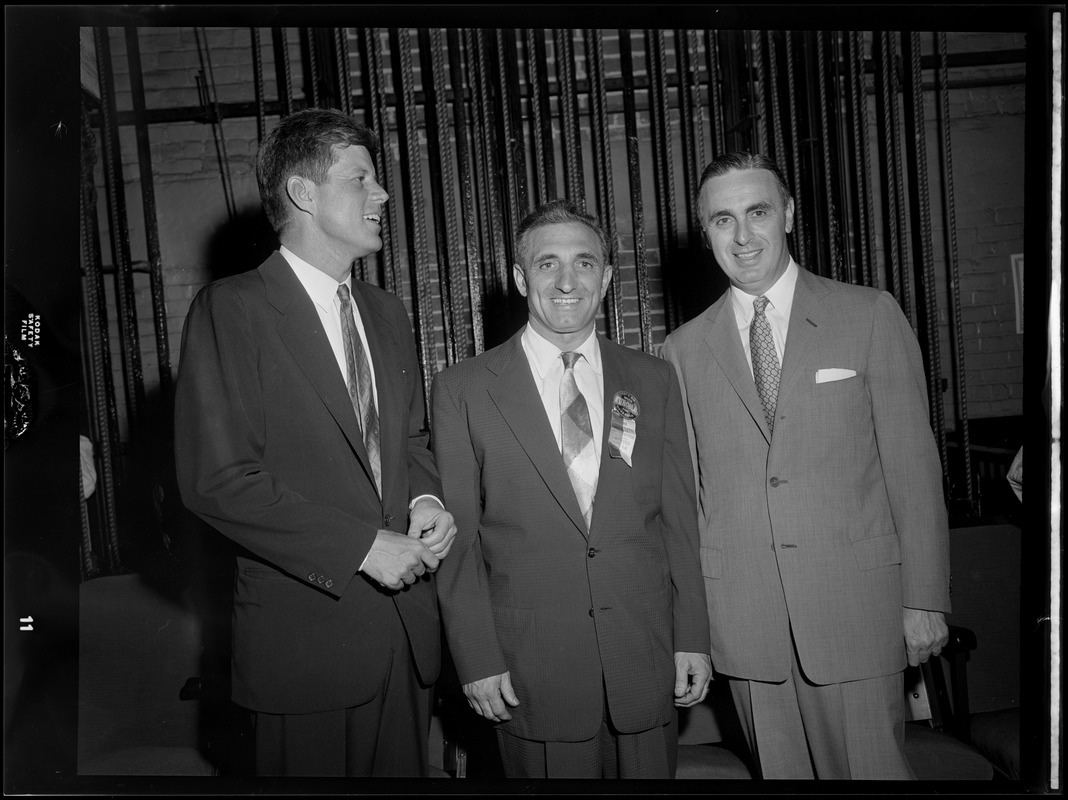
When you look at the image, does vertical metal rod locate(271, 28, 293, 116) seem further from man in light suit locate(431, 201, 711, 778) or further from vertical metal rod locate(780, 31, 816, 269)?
vertical metal rod locate(780, 31, 816, 269)

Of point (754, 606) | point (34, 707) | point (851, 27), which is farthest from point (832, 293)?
point (34, 707)

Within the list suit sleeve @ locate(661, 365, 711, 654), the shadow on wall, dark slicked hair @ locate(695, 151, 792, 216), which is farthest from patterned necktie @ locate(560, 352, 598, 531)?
the shadow on wall

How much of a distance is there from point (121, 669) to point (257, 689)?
1.20 metres

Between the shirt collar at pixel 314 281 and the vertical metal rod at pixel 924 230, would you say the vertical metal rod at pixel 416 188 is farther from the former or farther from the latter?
the vertical metal rod at pixel 924 230

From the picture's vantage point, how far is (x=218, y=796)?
1.61 metres

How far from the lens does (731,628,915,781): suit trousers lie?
1915 millimetres

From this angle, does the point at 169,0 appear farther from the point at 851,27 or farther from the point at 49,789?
the point at 49,789

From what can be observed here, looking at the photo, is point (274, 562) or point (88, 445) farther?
point (88, 445)

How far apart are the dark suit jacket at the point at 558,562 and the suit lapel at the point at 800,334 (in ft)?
0.96

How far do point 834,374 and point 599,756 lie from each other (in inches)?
41.6

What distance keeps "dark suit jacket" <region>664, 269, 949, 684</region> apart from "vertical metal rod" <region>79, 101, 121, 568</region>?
2.21 meters

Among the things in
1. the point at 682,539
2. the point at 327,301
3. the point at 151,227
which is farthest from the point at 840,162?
the point at 151,227

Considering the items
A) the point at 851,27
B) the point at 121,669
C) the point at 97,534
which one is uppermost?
the point at 851,27

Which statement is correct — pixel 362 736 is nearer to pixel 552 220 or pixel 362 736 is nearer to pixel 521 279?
pixel 521 279
